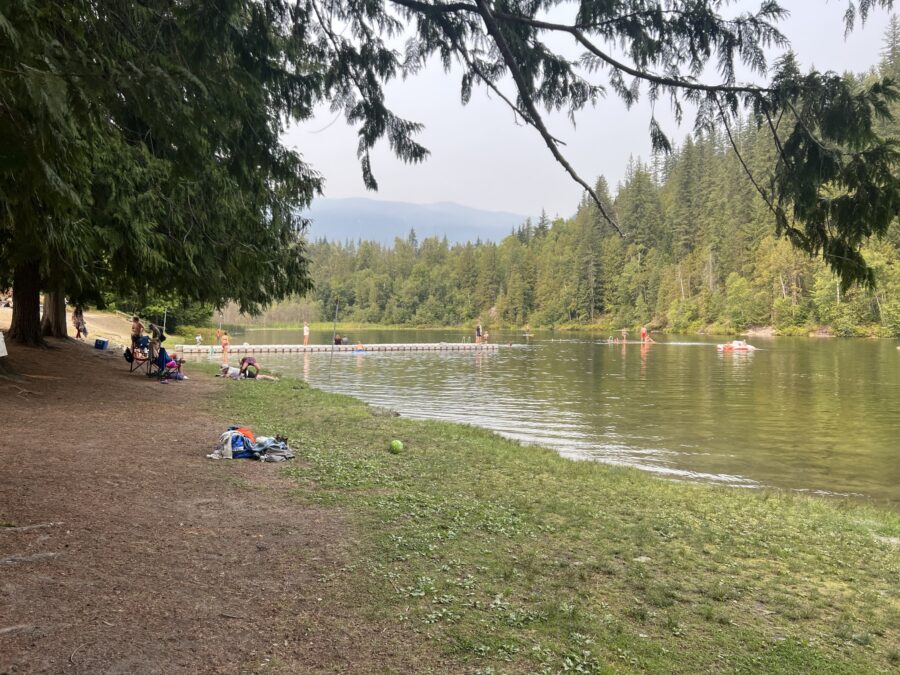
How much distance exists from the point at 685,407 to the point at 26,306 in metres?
17.6

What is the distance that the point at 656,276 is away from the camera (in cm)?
8931

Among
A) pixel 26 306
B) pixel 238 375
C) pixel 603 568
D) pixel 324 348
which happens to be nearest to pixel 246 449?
pixel 603 568

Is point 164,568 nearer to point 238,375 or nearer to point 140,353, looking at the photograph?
point 140,353

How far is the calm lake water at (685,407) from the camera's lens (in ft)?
37.3

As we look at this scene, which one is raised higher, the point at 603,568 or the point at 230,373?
the point at 230,373

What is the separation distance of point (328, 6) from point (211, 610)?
4.27 meters

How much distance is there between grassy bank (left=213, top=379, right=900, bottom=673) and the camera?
349cm

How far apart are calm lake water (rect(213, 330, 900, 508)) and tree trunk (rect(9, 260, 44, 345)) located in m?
8.85

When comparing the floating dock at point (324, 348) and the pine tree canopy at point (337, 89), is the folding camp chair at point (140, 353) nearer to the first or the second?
the pine tree canopy at point (337, 89)

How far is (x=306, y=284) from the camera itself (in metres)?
13.8

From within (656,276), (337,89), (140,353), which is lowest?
(140,353)

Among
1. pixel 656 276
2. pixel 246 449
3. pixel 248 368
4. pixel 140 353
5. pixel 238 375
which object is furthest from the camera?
pixel 656 276

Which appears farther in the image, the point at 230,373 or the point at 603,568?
the point at 230,373

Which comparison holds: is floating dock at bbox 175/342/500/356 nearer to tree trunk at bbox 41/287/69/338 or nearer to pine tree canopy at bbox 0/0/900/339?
tree trunk at bbox 41/287/69/338
